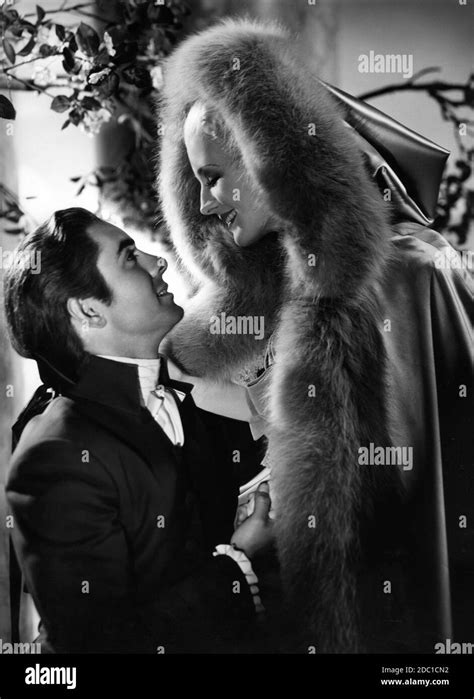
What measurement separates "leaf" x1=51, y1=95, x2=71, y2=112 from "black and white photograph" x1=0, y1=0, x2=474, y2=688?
2 cm

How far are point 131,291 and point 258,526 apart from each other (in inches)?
25.6

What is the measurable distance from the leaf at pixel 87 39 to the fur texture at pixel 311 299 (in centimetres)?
21

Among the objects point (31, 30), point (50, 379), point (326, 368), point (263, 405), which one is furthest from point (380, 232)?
point (31, 30)

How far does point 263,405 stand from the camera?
Answer: 2074mm

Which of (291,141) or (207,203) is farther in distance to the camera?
(207,203)

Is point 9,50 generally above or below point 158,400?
above

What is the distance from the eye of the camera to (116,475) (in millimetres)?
2037

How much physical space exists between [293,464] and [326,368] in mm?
242
